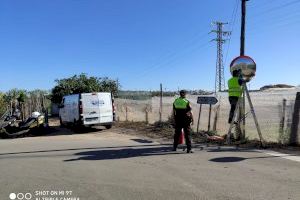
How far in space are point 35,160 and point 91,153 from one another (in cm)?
163

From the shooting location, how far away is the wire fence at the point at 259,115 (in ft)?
43.3

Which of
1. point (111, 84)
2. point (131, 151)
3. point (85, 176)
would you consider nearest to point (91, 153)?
point (131, 151)

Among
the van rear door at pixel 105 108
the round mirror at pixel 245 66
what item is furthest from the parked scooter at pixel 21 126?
the round mirror at pixel 245 66

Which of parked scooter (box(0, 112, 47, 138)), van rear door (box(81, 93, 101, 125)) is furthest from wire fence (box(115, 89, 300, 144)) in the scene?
parked scooter (box(0, 112, 47, 138))

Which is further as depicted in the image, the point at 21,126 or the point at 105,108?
the point at 105,108

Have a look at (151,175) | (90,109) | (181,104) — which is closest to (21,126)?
(90,109)

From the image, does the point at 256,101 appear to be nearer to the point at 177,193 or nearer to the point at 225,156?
the point at 225,156

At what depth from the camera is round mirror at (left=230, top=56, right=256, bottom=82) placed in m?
13.2

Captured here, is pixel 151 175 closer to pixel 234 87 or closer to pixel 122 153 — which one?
pixel 122 153

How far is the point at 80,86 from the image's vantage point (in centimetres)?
3784

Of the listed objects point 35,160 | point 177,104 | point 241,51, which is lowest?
point 35,160

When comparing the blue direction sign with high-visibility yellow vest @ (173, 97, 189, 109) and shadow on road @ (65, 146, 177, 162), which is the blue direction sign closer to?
shadow on road @ (65, 146, 177, 162)

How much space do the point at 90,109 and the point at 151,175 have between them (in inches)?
523

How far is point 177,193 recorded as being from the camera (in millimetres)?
7215
